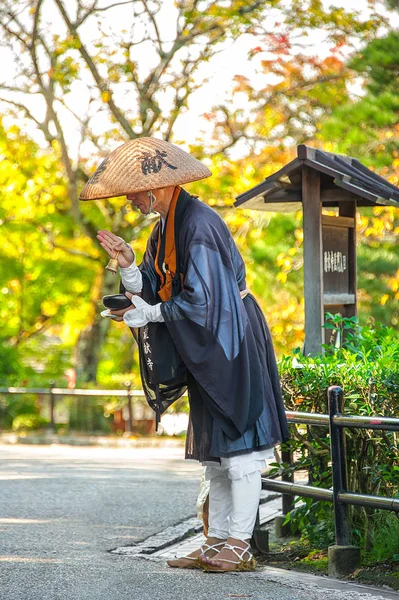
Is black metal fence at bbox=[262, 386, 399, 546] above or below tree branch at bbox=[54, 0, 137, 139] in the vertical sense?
below

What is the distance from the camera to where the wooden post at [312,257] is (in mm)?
6875

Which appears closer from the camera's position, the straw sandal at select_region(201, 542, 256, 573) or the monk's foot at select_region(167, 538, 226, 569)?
the straw sandal at select_region(201, 542, 256, 573)

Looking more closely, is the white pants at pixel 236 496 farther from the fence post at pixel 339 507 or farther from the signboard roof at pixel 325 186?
the signboard roof at pixel 325 186

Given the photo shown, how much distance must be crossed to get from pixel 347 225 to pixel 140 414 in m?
12.0

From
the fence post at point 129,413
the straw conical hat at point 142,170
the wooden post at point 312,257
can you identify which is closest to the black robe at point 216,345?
the straw conical hat at point 142,170

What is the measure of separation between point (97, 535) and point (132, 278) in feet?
6.36

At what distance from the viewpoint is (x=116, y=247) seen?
4.80 metres

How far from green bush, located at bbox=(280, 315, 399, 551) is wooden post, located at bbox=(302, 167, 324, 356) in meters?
1.03

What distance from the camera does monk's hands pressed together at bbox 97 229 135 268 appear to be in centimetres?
479

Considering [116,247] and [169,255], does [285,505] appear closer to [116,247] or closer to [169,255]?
[169,255]

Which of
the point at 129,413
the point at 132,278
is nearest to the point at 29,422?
the point at 129,413

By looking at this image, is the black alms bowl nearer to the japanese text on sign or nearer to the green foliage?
the green foliage

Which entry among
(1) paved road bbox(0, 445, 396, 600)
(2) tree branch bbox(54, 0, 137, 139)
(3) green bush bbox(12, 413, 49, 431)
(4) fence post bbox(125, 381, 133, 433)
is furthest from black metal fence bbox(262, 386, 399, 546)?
(3) green bush bbox(12, 413, 49, 431)

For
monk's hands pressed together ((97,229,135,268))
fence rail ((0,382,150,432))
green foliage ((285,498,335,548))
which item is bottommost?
green foliage ((285,498,335,548))
